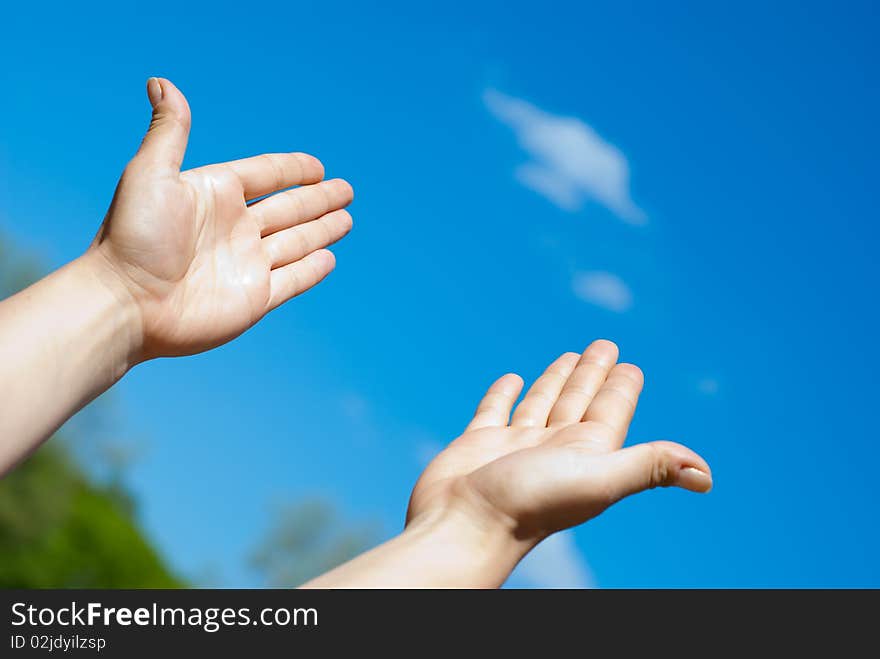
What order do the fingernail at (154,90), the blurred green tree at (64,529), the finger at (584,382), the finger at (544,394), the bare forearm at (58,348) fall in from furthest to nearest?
the blurred green tree at (64,529)
the fingernail at (154,90)
the finger at (544,394)
the finger at (584,382)
the bare forearm at (58,348)

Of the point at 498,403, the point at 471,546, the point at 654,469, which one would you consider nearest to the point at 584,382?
the point at 498,403

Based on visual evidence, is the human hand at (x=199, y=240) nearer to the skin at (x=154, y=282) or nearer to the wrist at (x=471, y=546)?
the skin at (x=154, y=282)

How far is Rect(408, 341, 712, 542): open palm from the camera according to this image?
3434mm

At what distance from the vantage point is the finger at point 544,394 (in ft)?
13.7

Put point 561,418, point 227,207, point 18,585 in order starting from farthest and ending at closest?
point 18,585, point 227,207, point 561,418

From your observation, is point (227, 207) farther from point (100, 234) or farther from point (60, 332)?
point (60, 332)

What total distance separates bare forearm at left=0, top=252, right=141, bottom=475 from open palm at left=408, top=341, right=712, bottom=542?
1.62 m

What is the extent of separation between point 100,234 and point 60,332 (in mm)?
595

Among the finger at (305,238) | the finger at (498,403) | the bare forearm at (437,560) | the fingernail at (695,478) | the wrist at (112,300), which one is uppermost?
the finger at (305,238)

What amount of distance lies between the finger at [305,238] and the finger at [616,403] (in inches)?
75.2

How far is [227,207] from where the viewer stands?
4.65m

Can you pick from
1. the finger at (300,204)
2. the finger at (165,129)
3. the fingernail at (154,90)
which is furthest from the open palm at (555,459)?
the fingernail at (154,90)

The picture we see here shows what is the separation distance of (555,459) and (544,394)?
0.86 meters
